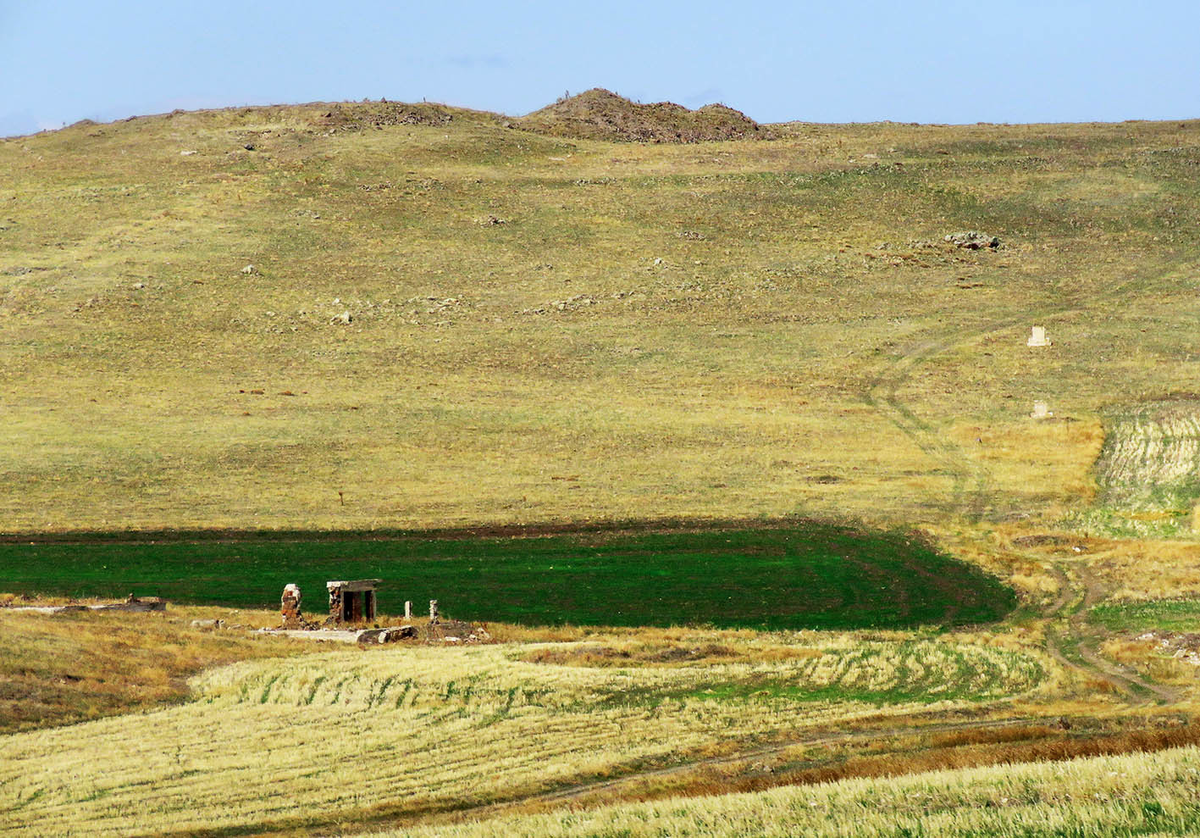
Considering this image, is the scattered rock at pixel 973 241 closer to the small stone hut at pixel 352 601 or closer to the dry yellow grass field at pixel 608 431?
the dry yellow grass field at pixel 608 431

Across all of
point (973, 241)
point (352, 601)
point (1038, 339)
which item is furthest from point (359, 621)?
point (973, 241)

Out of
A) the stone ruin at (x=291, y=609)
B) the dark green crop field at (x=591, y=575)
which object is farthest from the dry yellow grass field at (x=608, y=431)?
the stone ruin at (x=291, y=609)

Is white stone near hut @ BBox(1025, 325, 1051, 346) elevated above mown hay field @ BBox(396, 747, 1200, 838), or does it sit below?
below

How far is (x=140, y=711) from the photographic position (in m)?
36.9

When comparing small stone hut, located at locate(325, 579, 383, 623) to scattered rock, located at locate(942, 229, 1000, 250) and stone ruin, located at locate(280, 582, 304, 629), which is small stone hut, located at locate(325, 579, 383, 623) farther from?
scattered rock, located at locate(942, 229, 1000, 250)

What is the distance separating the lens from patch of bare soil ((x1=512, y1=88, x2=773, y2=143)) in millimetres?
162125

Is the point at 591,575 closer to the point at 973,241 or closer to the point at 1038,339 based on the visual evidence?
the point at 1038,339

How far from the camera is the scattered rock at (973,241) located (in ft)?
398

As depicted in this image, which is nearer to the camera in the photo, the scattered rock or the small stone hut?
the small stone hut

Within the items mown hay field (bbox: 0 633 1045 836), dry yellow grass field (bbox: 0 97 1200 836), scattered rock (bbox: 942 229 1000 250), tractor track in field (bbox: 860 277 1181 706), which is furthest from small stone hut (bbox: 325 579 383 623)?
scattered rock (bbox: 942 229 1000 250)

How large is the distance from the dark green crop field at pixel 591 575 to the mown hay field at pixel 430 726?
638 centimetres

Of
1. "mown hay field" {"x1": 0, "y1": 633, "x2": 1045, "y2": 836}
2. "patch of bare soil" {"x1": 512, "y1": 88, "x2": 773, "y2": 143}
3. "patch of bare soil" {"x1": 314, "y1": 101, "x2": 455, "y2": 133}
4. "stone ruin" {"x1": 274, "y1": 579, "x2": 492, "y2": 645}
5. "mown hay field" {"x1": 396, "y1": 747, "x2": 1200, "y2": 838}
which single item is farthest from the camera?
"patch of bare soil" {"x1": 512, "y1": 88, "x2": 773, "y2": 143}

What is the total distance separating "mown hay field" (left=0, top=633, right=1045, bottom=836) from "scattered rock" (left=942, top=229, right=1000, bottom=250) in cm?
8128

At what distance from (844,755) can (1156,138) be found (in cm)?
13714
